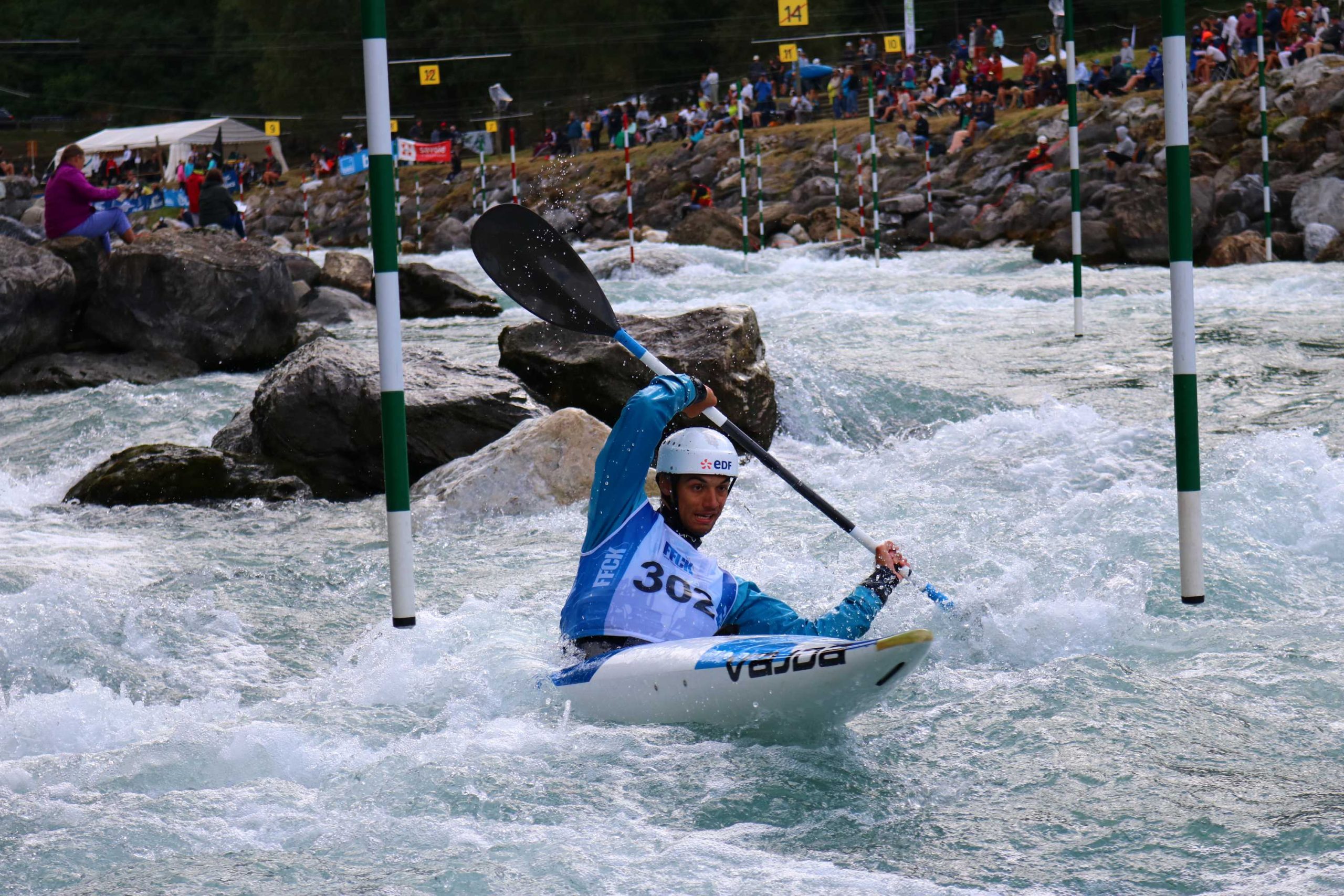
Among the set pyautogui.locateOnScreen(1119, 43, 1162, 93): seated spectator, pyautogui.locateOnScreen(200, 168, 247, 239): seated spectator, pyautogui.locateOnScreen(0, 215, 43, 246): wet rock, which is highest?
pyautogui.locateOnScreen(1119, 43, 1162, 93): seated spectator

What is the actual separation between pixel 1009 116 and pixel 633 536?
20536mm

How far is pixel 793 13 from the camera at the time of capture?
29688 millimetres

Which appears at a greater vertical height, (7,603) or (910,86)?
(910,86)

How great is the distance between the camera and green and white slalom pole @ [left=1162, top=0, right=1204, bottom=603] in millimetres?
3023

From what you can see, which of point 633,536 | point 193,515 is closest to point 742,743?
point 633,536

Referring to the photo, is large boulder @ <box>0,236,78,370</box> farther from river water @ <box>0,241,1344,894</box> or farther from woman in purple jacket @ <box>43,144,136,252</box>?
river water @ <box>0,241,1344,894</box>

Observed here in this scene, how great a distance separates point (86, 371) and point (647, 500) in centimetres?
744

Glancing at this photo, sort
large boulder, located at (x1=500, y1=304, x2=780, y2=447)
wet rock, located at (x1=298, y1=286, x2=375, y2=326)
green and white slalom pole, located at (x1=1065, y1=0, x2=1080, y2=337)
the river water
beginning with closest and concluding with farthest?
the river water
large boulder, located at (x1=500, y1=304, x2=780, y2=447)
green and white slalom pole, located at (x1=1065, y1=0, x2=1080, y2=337)
wet rock, located at (x1=298, y1=286, x2=375, y2=326)

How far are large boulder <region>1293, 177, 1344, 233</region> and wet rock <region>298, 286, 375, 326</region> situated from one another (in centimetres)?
945

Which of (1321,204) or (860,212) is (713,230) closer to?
(860,212)

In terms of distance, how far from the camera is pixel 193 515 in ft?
21.1

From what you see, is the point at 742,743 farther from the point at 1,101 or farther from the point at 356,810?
the point at 1,101

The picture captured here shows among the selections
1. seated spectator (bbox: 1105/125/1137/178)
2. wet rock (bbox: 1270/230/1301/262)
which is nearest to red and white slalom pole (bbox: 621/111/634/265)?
seated spectator (bbox: 1105/125/1137/178)

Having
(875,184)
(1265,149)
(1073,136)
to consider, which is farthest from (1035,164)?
(1073,136)
